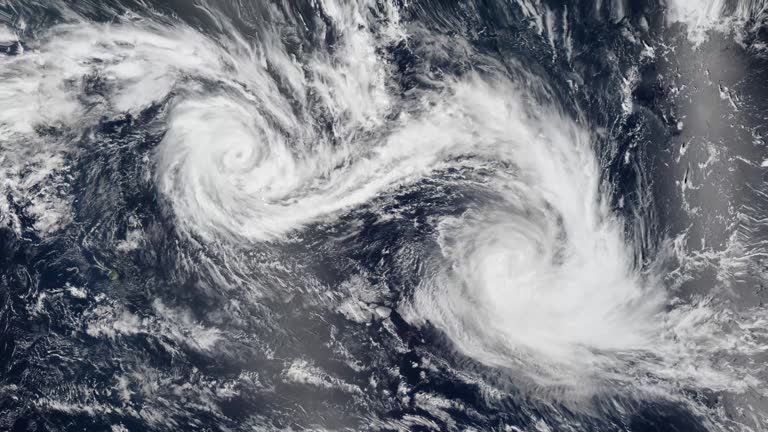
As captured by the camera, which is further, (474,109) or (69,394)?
(69,394)

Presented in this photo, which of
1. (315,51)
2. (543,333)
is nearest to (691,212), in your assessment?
(543,333)

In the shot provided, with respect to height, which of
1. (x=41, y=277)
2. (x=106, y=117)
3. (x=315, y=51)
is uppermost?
(x=315, y=51)

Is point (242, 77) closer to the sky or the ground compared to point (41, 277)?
closer to the sky

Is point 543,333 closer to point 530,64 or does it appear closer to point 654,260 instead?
point 654,260

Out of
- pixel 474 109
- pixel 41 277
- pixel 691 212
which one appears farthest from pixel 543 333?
pixel 41 277

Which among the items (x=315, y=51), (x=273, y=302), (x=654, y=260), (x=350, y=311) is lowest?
(x=273, y=302)

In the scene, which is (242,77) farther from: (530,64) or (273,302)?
(530,64)
